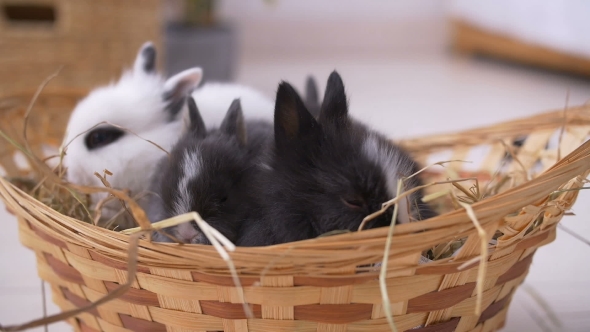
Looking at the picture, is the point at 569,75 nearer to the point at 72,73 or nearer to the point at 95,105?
the point at 72,73

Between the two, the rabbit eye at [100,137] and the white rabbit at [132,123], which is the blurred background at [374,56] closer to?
the white rabbit at [132,123]

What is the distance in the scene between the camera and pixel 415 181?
0.96m

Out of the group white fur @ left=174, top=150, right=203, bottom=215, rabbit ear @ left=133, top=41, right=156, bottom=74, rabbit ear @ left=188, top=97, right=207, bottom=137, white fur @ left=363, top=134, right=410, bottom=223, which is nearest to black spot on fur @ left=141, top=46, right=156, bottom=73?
rabbit ear @ left=133, top=41, right=156, bottom=74

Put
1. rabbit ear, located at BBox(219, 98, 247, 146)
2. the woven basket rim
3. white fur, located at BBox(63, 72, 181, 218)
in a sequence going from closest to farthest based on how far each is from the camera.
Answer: the woven basket rim, rabbit ear, located at BBox(219, 98, 247, 146), white fur, located at BBox(63, 72, 181, 218)

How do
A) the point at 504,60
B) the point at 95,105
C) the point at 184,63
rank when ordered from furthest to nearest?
the point at 504,60, the point at 184,63, the point at 95,105

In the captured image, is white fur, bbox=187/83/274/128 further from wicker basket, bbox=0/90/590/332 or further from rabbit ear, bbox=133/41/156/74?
wicker basket, bbox=0/90/590/332

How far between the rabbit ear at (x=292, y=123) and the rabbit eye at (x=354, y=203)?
4.3 inches

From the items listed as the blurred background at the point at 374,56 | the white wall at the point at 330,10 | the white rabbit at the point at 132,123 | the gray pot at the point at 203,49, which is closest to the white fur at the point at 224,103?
the white rabbit at the point at 132,123

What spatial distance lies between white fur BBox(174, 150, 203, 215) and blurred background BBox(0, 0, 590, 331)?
1.10 ft

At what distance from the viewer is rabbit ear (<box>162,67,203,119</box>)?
129cm

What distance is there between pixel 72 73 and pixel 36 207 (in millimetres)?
1588

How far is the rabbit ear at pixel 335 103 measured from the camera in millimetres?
930

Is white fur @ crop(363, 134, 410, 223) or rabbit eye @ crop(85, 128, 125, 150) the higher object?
white fur @ crop(363, 134, 410, 223)

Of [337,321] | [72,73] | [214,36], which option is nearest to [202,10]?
[214,36]
